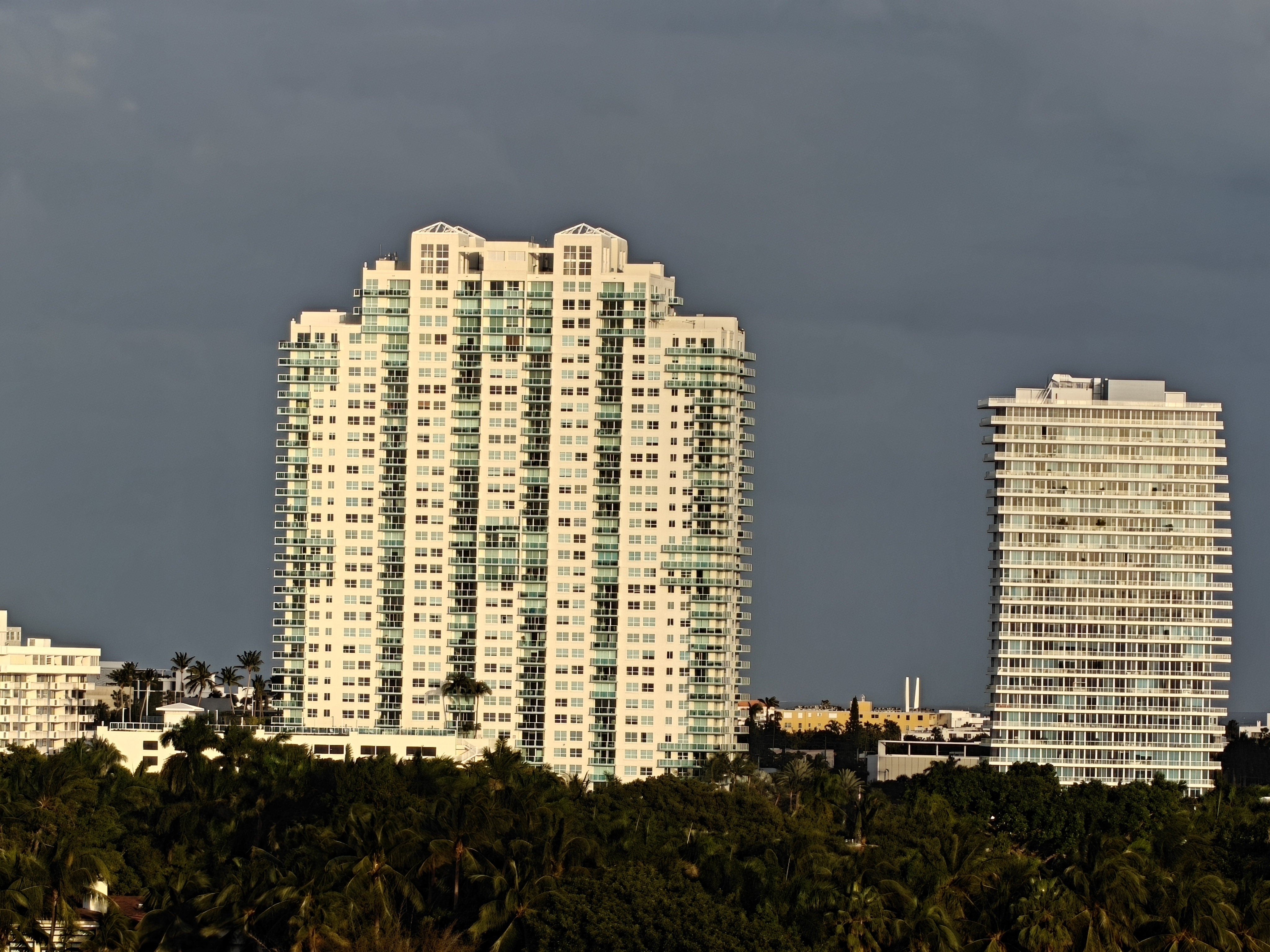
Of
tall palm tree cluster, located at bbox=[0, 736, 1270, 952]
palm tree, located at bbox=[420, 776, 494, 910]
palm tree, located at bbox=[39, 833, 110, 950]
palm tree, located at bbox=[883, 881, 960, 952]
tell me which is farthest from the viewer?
palm tree, located at bbox=[420, 776, 494, 910]

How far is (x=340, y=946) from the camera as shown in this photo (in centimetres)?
14625

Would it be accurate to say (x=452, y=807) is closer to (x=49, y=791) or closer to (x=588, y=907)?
(x=588, y=907)

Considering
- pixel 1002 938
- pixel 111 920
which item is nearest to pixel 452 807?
pixel 111 920

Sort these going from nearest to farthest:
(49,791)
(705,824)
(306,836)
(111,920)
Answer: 1. (111,920)
2. (306,836)
3. (49,791)
4. (705,824)

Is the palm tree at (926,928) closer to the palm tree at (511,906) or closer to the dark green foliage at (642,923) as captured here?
the dark green foliage at (642,923)

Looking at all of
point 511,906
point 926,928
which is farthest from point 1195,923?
point 511,906

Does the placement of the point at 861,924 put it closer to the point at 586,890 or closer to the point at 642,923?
the point at 642,923

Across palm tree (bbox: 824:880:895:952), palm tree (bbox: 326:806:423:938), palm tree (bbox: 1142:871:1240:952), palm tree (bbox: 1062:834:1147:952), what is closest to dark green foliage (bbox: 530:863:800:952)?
palm tree (bbox: 824:880:895:952)

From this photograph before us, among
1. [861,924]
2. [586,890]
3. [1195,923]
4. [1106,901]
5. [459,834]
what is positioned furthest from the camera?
[459,834]

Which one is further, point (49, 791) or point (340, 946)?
point (49, 791)

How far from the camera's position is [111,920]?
151750mm

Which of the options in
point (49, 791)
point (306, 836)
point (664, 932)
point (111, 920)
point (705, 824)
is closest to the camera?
point (664, 932)

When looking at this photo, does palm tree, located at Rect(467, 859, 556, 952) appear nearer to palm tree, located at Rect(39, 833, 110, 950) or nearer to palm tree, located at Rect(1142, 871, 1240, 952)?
palm tree, located at Rect(39, 833, 110, 950)

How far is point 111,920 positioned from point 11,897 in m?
5.99
